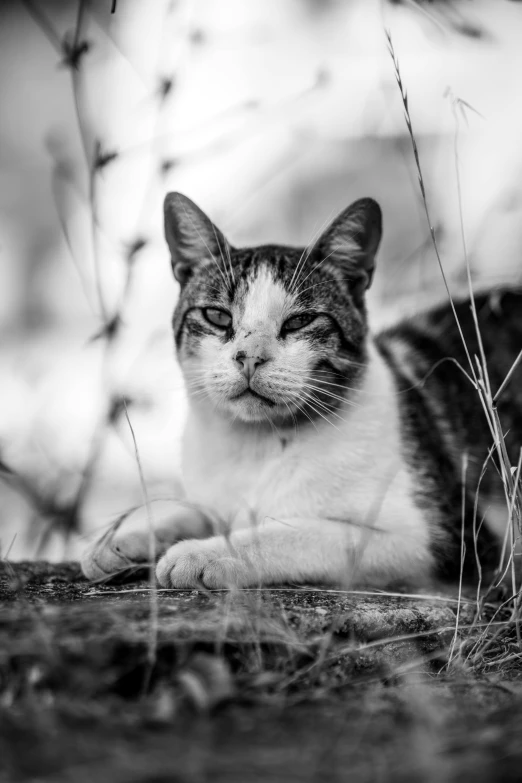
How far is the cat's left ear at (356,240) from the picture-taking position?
2.21 metres

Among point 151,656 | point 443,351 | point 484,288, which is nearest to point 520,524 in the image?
point 151,656

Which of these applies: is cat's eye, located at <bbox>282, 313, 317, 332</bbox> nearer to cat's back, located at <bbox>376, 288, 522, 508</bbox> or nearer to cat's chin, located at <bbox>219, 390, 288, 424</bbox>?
cat's chin, located at <bbox>219, 390, 288, 424</bbox>

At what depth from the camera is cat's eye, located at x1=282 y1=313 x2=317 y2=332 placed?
6.77ft

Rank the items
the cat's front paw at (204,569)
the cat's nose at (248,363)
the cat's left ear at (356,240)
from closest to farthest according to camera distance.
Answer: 1. the cat's front paw at (204,569)
2. the cat's nose at (248,363)
3. the cat's left ear at (356,240)

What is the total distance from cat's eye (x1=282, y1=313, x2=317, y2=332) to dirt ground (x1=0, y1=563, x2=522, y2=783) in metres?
0.91

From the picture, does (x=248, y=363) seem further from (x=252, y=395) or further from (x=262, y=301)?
(x=262, y=301)

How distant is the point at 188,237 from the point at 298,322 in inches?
21.3

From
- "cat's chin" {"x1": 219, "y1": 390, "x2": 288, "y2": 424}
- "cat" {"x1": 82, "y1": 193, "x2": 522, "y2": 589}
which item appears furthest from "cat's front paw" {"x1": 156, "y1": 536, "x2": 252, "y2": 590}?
"cat's chin" {"x1": 219, "y1": 390, "x2": 288, "y2": 424}

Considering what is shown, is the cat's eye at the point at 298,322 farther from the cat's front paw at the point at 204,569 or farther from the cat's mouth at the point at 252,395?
the cat's front paw at the point at 204,569

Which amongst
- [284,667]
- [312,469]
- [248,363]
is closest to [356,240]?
[248,363]

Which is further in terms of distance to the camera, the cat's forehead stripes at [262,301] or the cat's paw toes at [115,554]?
the cat's forehead stripes at [262,301]

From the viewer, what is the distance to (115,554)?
1.79m

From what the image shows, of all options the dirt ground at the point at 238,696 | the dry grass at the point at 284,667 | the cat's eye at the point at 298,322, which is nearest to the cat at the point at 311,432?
the cat's eye at the point at 298,322

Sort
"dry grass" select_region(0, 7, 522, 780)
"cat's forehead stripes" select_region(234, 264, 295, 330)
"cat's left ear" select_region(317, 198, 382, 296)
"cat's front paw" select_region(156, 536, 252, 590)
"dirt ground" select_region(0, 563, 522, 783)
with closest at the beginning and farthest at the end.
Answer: "dirt ground" select_region(0, 563, 522, 783) → "dry grass" select_region(0, 7, 522, 780) → "cat's front paw" select_region(156, 536, 252, 590) → "cat's forehead stripes" select_region(234, 264, 295, 330) → "cat's left ear" select_region(317, 198, 382, 296)
